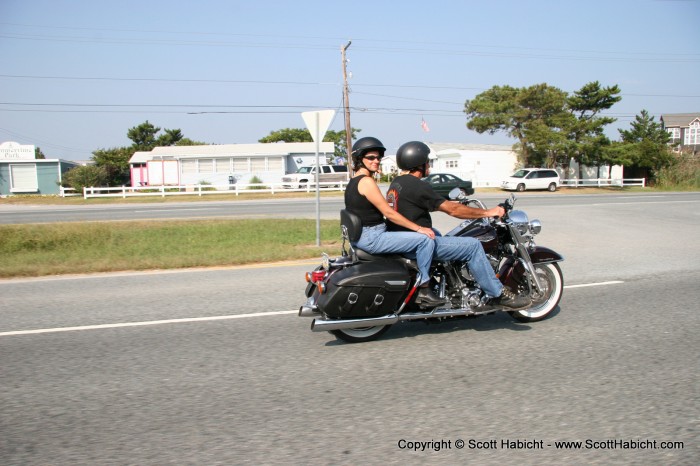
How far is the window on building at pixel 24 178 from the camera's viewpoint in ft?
168

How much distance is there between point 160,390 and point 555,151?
4633 cm

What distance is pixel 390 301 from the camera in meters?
5.12

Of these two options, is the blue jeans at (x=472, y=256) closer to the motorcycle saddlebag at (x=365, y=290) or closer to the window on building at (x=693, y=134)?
the motorcycle saddlebag at (x=365, y=290)

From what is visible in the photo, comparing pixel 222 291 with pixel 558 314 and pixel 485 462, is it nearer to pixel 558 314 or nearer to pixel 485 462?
pixel 558 314

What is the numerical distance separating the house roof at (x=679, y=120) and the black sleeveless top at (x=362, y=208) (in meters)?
89.3

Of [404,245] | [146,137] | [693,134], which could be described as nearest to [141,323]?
[404,245]

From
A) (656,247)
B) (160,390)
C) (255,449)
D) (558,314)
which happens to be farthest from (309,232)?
(255,449)

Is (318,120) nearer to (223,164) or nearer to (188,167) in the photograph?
Answer: (223,164)

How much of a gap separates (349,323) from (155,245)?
9.33 meters

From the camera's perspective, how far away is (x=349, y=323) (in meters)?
5.04

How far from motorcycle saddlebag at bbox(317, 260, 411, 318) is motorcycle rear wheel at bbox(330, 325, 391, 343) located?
0.30 meters

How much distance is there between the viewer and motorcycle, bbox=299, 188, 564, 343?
5027 millimetres

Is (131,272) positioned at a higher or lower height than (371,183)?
lower

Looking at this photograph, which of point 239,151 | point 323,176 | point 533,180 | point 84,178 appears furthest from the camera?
point 239,151
